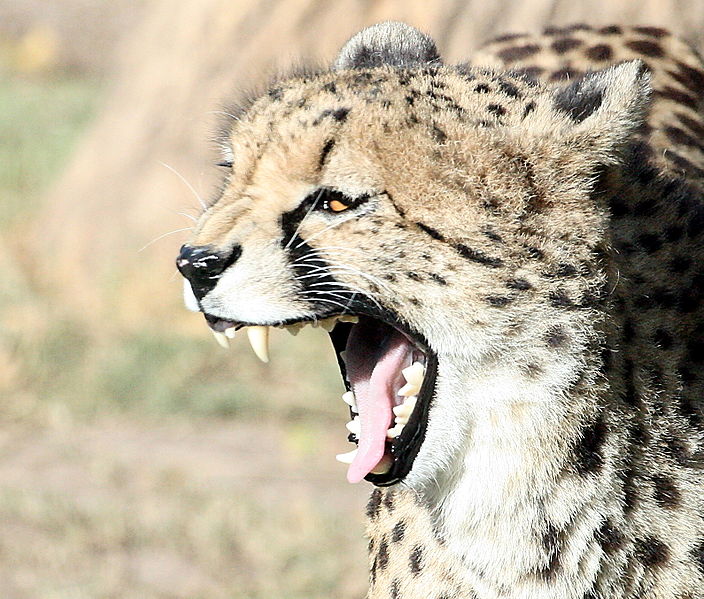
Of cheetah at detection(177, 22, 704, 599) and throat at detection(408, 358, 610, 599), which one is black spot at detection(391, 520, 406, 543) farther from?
throat at detection(408, 358, 610, 599)

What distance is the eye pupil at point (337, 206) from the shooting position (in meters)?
1.89


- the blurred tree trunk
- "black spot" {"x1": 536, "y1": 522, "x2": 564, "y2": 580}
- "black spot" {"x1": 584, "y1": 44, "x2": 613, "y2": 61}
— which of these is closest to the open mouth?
"black spot" {"x1": 536, "y1": 522, "x2": 564, "y2": 580}

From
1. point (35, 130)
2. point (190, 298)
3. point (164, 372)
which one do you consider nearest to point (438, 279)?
point (190, 298)

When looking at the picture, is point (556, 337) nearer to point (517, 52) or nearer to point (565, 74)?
point (565, 74)

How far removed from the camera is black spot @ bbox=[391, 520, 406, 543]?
2223 millimetres

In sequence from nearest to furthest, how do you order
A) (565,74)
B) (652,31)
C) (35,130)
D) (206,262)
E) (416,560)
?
(206,262) < (416,560) < (565,74) < (652,31) < (35,130)

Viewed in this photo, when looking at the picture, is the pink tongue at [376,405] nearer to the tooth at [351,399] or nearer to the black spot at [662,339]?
the tooth at [351,399]

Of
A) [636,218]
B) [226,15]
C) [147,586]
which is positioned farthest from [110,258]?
[636,218]

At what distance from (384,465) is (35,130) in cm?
668

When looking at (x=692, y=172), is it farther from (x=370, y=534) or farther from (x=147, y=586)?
(x=147, y=586)

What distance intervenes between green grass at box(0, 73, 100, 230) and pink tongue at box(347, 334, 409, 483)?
4553mm

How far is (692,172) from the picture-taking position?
9.06 feet

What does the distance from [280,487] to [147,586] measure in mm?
651

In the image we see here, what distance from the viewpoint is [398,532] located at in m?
2.24
